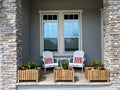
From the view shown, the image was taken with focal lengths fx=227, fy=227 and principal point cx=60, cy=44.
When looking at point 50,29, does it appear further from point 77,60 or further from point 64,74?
point 64,74

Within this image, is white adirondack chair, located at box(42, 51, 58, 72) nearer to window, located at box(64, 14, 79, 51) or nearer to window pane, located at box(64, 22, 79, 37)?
window, located at box(64, 14, 79, 51)

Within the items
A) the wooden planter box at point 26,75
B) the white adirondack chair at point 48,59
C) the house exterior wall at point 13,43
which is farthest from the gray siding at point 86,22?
the wooden planter box at point 26,75

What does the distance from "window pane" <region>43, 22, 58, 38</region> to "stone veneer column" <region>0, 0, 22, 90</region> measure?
356cm

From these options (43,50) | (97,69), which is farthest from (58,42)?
(97,69)

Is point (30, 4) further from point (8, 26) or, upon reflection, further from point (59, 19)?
point (8, 26)

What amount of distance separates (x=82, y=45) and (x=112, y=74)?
355cm

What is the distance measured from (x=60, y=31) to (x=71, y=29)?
1.61ft

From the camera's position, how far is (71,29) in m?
9.91

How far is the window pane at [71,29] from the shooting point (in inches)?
389

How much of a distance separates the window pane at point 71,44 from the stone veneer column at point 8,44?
384cm

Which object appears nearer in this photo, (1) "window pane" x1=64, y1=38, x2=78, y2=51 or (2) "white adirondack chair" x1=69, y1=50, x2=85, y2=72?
(2) "white adirondack chair" x1=69, y1=50, x2=85, y2=72

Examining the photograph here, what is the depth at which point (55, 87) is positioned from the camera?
6414mm

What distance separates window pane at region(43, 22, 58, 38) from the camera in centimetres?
990

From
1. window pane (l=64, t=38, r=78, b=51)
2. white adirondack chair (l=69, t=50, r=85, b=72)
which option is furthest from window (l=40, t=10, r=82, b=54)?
white adirondack chair (l=69, t=50, r=85, b=72)
